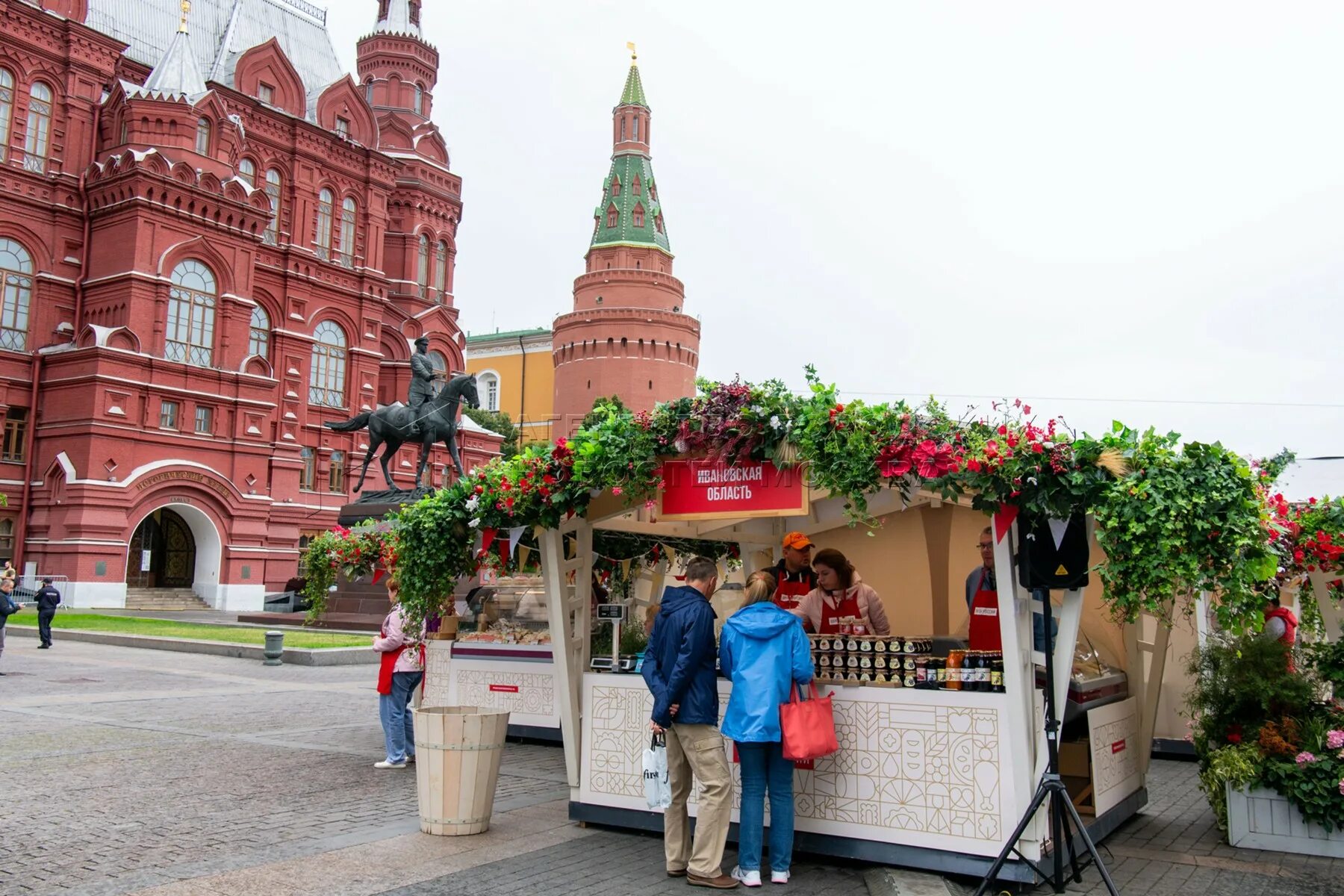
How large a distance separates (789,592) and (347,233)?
45610 millimetres

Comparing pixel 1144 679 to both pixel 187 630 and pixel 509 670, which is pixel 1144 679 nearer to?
pixel 509 670

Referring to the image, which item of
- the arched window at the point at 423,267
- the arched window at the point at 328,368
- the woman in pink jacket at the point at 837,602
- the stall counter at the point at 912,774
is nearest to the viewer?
the stall counter at the point at 912,774

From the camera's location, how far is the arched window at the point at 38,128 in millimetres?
38062

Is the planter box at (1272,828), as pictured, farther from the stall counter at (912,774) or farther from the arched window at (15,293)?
the arched window at (15,293)

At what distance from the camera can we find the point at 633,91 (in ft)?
252

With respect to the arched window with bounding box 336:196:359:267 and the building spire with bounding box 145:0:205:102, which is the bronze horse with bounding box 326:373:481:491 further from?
the arched window with bounding box 336:196:359:267

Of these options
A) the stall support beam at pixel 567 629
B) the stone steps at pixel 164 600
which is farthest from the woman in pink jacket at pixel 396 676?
the stone steps at pixel 164 600

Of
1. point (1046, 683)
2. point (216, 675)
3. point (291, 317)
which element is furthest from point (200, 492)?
point (1046, 683)

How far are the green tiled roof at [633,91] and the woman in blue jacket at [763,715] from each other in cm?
7446

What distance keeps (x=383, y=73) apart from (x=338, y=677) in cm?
4559

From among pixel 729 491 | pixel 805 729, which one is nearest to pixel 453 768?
pixel 805 729

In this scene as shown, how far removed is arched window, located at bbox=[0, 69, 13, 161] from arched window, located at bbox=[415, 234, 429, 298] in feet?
65.2

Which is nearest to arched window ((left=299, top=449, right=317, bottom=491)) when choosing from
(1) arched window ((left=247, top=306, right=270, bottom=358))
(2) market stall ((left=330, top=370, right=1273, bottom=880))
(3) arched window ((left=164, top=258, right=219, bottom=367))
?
(1) arched window ((left=247, top=306, right=270, bottom=358))

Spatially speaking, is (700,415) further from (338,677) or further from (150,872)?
(338,677)
